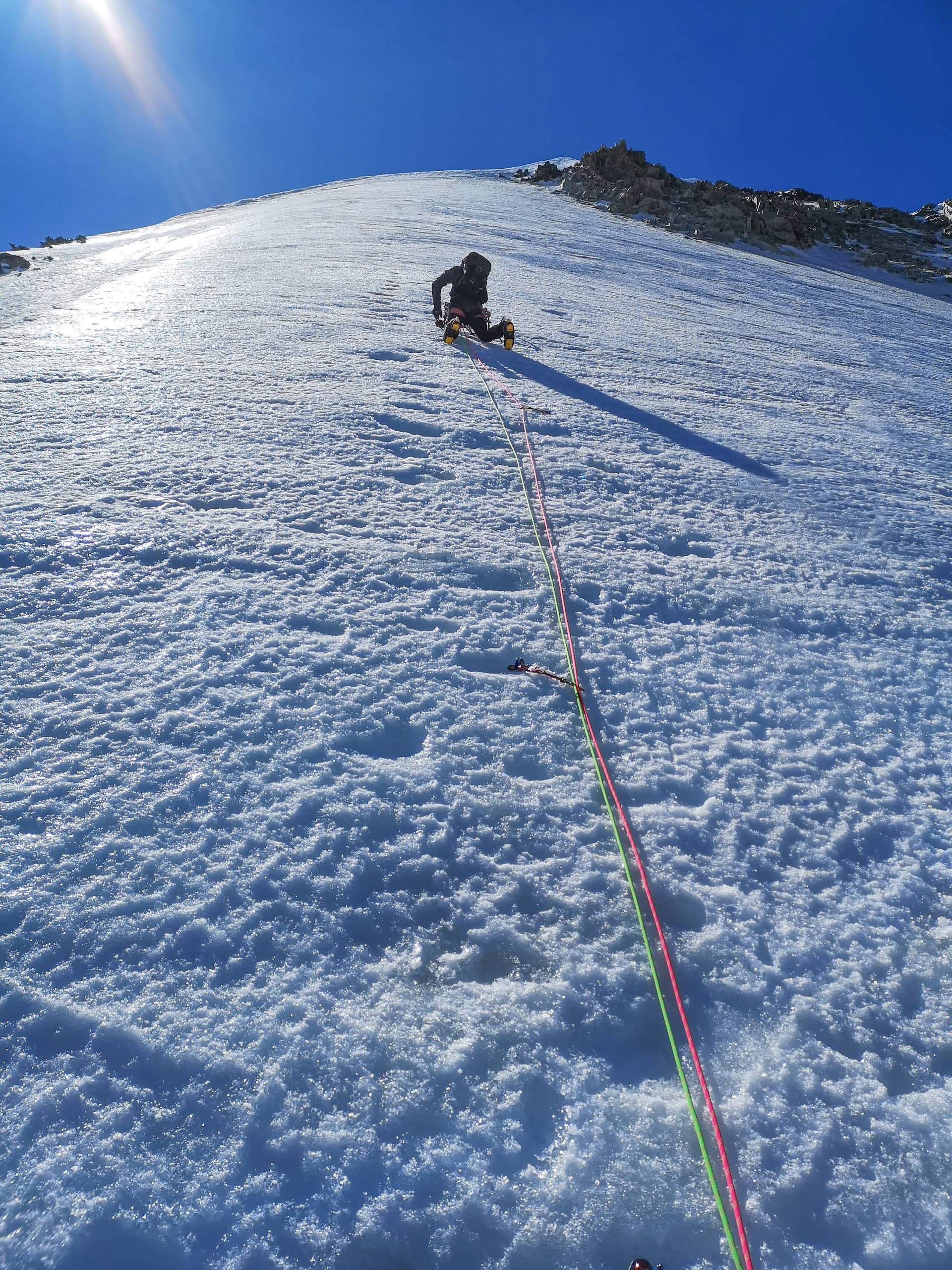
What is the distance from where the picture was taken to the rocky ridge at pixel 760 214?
16.8 metres

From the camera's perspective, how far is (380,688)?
2.27 metres

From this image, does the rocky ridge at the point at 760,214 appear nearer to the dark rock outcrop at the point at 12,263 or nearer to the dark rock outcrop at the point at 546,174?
the dark rock outcrop at the point at 546,174

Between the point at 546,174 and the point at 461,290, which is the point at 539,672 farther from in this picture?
the point at 546,174

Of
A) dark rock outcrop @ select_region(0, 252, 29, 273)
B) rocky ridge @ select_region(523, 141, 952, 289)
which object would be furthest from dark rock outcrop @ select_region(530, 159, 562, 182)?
dark rock outcrop @ select_region(0, 252, 29, 273)

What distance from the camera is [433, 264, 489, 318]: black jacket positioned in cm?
643

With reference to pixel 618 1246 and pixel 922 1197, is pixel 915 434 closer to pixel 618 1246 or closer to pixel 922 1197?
pixel 922 1197

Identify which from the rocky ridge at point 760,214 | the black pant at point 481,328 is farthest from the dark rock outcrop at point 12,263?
the rocky ridge at point 760,214

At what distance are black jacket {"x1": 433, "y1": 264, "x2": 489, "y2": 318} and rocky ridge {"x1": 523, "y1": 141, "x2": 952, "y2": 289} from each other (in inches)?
502

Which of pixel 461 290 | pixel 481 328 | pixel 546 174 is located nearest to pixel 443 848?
pixel 481 328

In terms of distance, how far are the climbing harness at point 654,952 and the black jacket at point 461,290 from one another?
440 cm

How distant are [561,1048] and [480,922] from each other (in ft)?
1.08

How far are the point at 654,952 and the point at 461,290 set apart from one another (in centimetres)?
646

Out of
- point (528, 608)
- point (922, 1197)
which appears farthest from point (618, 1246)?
point (528, 608)

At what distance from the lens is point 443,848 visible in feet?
5.89
